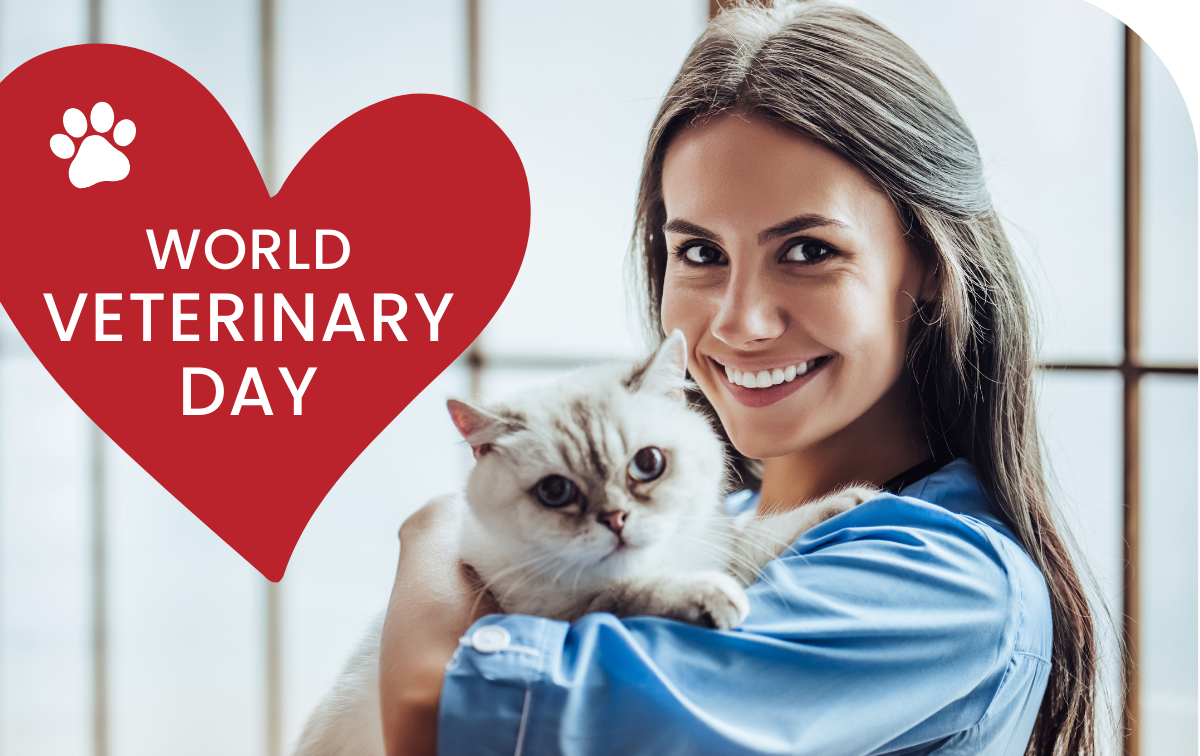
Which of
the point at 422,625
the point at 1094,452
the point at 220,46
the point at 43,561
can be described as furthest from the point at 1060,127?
the point at 43,561

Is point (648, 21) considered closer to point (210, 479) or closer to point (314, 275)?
point (314, 275)

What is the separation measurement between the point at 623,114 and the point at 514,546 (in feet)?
4.76

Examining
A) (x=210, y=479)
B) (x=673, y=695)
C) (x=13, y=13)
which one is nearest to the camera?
(x=673, y=695)

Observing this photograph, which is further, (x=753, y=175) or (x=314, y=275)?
(x=314, y=275)

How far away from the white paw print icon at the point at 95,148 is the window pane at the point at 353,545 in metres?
0.86

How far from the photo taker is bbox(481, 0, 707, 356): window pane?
2.07 m

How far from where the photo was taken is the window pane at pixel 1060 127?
1629mm

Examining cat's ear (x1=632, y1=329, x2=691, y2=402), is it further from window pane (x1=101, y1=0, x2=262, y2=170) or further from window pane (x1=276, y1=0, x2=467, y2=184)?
window pane (x1=101, y1=0, x2=262, y2=170)

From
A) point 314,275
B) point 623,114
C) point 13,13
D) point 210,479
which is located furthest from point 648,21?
point 13,13

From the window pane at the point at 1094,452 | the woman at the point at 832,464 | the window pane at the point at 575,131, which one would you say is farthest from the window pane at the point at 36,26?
the window pane at the point at 1094,452

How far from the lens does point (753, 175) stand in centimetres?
100

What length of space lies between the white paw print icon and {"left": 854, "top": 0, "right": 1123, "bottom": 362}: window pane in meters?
1.57

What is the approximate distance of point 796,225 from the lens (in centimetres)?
97

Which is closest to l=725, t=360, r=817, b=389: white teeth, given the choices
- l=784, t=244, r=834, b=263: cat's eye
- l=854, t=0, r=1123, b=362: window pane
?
l=784, t=244, r=834, b=263: cat's eye
